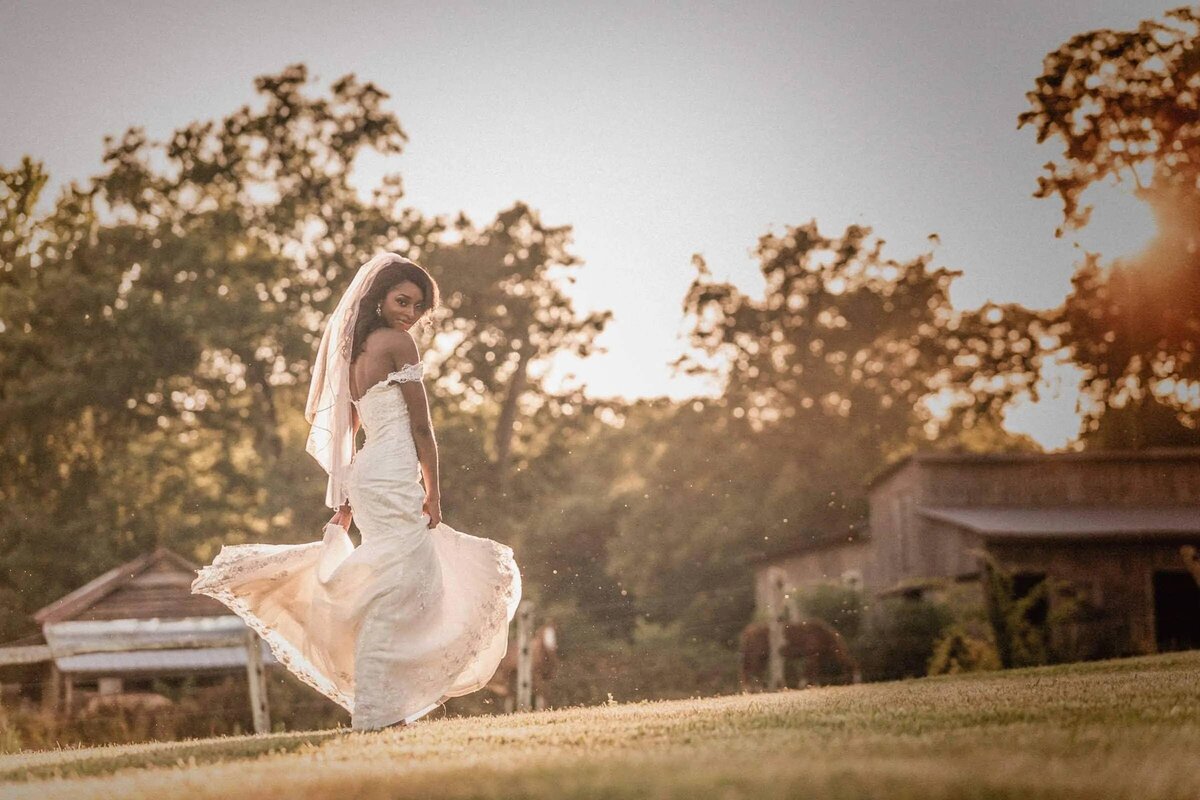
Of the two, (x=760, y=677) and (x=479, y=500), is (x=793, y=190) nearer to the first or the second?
(x=479, y=500)

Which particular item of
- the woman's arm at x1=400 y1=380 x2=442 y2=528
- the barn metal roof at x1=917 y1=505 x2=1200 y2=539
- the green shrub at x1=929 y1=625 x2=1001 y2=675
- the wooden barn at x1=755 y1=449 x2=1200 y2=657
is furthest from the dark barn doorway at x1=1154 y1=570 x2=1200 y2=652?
the woman's arm at x1=400 y1=380 x2=442 y2=528

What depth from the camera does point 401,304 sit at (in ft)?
29.9

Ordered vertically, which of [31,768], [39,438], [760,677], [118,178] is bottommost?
[760,677]

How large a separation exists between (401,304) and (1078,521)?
32.0m

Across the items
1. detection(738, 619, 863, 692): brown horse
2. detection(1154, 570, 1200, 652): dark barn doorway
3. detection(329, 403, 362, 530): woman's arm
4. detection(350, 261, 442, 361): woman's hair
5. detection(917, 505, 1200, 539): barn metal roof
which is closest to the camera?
detection(350, 261, 442, 361): woman's hair

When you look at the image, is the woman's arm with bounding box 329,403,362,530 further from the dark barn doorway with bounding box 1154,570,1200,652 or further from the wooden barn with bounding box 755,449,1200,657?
the dark barn doorway with bounding box 1154,570,1200,652

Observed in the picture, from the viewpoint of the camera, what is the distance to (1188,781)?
16.8 feet

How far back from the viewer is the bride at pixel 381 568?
28.9 feet

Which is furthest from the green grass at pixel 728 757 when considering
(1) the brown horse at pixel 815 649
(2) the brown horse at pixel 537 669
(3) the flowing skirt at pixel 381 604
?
(1) the brown horse at pixel 815 649

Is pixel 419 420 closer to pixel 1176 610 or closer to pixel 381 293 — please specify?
pixel 381 293

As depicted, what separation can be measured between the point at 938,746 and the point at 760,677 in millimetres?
29995

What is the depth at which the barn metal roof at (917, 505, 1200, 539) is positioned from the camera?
3566cm

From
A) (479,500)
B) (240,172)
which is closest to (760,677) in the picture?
(479,500)

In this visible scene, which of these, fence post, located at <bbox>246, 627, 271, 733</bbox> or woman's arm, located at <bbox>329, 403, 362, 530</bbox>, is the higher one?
woman's arm, located at <bbox>329, 403, 362, 530</bbox>
